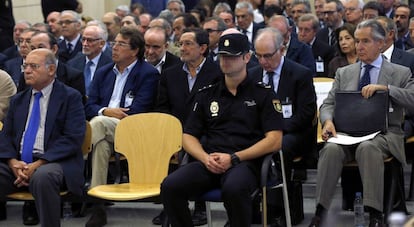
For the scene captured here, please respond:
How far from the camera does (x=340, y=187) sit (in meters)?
8.14

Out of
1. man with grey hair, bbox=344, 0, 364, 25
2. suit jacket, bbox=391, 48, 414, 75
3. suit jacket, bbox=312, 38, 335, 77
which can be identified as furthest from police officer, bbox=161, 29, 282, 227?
man with grey hair, bbox=344, 0, 364, 25

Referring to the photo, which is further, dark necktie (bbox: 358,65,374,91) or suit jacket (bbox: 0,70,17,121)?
suit jacket (bbox: 0,70,17,121)

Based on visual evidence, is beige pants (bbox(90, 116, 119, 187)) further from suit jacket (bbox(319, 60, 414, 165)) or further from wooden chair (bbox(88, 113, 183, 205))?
suit jacket (bbox(319, 60, 414, 165))

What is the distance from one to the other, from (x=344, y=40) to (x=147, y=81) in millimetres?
1940

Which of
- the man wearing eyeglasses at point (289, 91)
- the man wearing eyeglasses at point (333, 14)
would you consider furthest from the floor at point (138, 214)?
the man wearing eyeglasses at point (333, 14)

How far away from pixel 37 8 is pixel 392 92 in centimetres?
968

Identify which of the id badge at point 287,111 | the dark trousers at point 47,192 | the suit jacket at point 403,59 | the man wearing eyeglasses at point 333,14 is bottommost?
the dark trousers at point 47,192

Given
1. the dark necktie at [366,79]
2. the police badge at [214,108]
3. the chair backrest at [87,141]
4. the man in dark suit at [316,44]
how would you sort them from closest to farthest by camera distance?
the police badge at [214,108] → the chair backrest at [87,141] → the dark necktie at [366,79] → the man in dark suit at [316,44]

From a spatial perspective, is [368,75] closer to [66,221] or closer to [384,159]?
[384,159]

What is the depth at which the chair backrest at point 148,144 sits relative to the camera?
22.8 feet

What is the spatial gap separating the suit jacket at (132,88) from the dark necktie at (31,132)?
953 millimetres

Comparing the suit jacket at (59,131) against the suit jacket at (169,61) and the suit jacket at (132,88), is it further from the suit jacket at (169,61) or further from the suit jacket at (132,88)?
the suit jacket at (169,61)

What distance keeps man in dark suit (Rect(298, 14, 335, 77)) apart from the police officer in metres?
3.18

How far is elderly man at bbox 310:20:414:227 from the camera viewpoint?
6.85 m
